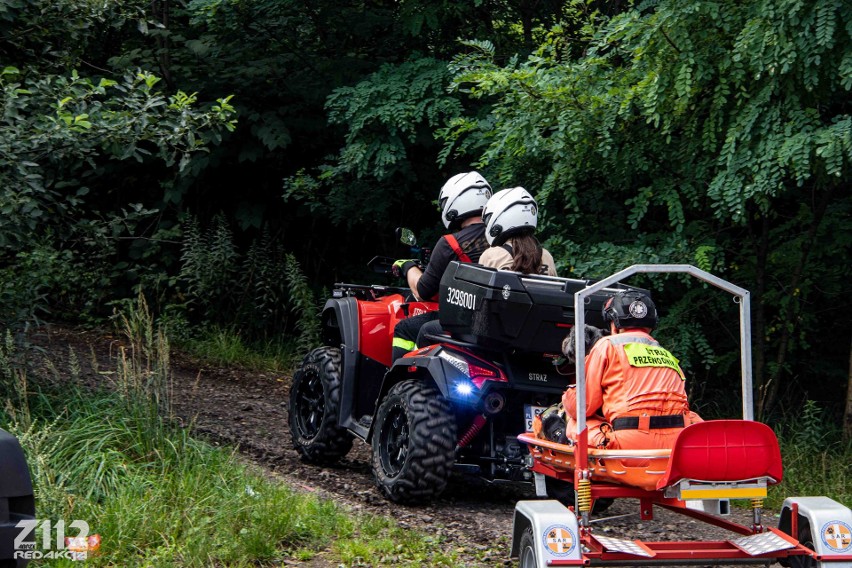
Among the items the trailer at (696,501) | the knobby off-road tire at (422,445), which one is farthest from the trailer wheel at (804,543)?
the knobby off-road tire at (422,445)

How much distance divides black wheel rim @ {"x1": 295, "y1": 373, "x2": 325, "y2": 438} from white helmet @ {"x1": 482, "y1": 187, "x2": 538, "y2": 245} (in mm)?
1965

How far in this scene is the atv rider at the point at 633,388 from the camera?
480cm

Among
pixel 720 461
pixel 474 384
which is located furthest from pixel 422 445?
pixel 720 461

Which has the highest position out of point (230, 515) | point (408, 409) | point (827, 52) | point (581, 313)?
point (827, 52)

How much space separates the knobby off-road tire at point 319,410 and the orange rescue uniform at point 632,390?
2.75m

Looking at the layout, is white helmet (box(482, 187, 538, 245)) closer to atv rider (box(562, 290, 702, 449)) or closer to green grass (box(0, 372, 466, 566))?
atv rider (box(562, 290, 702, 449))

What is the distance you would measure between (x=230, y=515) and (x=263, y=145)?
279 inches

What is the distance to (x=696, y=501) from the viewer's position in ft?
14.6

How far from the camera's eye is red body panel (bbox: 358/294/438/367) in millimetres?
7402

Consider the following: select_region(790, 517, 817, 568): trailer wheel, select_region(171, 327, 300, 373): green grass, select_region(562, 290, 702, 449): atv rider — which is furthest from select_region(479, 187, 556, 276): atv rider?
select_region(171, 327, 300, 373): green grass

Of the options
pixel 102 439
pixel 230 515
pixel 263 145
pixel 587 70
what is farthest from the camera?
pixel 263 145

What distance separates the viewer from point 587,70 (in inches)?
322

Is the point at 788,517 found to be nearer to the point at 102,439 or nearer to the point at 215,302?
the point at 102,439

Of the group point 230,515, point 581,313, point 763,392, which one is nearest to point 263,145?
point 763,392
